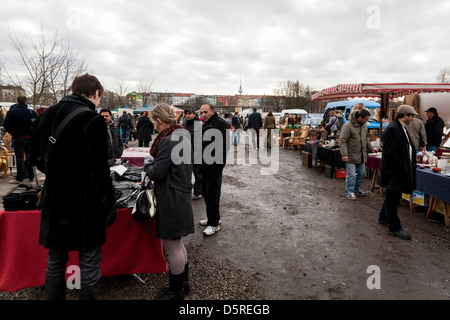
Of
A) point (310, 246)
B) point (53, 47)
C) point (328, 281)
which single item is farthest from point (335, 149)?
point (53, 47)

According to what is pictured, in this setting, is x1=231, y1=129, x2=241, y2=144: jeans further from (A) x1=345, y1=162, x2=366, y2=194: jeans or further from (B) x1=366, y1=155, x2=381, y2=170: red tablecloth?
(A) x1=345, y1=162, x2=366, y2=194: jeans

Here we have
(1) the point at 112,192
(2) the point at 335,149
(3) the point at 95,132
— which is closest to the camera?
(3) the point at 95,132

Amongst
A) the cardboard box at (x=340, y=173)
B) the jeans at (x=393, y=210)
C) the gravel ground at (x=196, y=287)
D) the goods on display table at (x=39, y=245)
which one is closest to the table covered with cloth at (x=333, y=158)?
the cardboard box at (x=340, y=173)

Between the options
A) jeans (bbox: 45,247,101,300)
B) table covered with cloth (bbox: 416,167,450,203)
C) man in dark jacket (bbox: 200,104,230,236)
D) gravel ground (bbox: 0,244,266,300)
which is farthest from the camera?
table covered with cloth (bbox: 416,167,450,203)

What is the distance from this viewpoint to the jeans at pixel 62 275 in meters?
1.92

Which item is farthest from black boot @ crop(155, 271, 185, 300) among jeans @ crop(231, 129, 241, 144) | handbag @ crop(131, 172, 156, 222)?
jeans @ crop(231, 129, 241, 144)

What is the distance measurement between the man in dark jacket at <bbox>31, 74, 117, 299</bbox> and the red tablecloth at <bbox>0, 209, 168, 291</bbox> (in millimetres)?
655

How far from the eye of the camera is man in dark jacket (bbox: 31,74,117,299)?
1813mm

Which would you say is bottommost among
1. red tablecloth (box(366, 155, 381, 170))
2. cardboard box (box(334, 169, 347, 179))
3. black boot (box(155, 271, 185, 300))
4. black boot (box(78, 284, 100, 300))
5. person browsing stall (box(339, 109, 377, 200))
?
black boot (box(155, 271, 185, 300))

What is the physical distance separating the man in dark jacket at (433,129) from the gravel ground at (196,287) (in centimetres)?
729

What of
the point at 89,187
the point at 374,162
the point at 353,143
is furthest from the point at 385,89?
the point at 89,187

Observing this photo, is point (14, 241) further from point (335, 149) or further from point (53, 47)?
point (53, 47)
